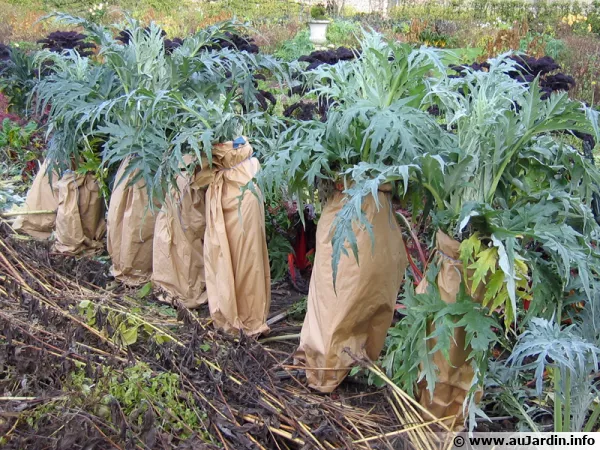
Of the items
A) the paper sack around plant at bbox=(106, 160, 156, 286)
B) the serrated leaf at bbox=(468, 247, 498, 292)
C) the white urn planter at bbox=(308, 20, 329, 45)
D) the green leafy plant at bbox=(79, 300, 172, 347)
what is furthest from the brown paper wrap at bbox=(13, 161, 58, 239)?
the white urn planter at bbox=(308, 20, 329, 45)

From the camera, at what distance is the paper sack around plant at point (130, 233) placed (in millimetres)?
3895

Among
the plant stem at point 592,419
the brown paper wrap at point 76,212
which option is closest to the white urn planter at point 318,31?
the brown paper wrap at point 76,212

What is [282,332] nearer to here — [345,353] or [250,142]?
[345,353]

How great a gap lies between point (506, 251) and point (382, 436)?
2.88ft

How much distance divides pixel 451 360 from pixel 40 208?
3.50 m

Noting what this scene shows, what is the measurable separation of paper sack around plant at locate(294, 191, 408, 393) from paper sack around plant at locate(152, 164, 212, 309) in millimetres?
1024

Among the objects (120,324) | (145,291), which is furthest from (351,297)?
(145,291)

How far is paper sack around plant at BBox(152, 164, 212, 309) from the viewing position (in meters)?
3.65

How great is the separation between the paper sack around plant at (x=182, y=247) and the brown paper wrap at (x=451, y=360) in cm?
159

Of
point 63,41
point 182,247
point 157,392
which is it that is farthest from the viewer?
point 63,41

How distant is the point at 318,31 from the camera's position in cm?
1230

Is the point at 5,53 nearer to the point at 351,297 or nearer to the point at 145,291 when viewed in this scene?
the point at 145,291

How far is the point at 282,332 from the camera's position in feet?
11.6

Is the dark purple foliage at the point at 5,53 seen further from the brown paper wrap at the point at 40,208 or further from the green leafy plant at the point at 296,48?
the green leafy plant at the point at 296,48
